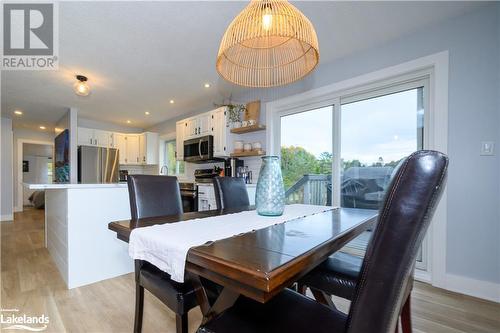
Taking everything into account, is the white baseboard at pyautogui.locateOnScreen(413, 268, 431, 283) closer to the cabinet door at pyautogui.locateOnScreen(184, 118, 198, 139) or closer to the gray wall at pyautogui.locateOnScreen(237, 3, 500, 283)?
the gray wall at pyautogui.locateOnScreen(237, 3, 500, 283)

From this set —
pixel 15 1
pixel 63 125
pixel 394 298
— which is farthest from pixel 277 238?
pixel 63 125

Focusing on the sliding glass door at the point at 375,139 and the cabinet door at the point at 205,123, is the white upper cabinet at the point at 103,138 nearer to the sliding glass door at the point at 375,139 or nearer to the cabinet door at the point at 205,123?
the cabinet door at the point at 205,123

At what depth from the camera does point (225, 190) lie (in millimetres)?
2053

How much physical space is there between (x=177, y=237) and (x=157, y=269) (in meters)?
0.48

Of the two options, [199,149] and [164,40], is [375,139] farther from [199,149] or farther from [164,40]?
[199,149]

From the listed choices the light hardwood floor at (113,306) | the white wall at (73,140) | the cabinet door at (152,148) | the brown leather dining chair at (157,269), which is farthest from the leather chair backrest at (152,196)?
the cabinet door at (152,148)

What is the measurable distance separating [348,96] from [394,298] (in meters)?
2.74

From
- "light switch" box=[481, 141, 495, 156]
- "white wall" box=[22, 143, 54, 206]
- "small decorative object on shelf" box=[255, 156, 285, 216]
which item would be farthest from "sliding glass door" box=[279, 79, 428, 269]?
"white wall" box=[22, 143, 54, 206]

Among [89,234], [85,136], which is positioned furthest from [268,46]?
[85,136]

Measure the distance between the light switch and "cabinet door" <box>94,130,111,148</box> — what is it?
260 inches

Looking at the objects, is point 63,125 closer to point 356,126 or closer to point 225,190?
point 225,190

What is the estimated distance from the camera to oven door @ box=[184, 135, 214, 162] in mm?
4016

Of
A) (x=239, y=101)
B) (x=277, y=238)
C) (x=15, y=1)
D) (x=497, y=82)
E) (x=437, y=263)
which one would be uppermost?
(x=15, y=1)

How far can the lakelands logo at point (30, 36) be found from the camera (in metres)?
1.99
